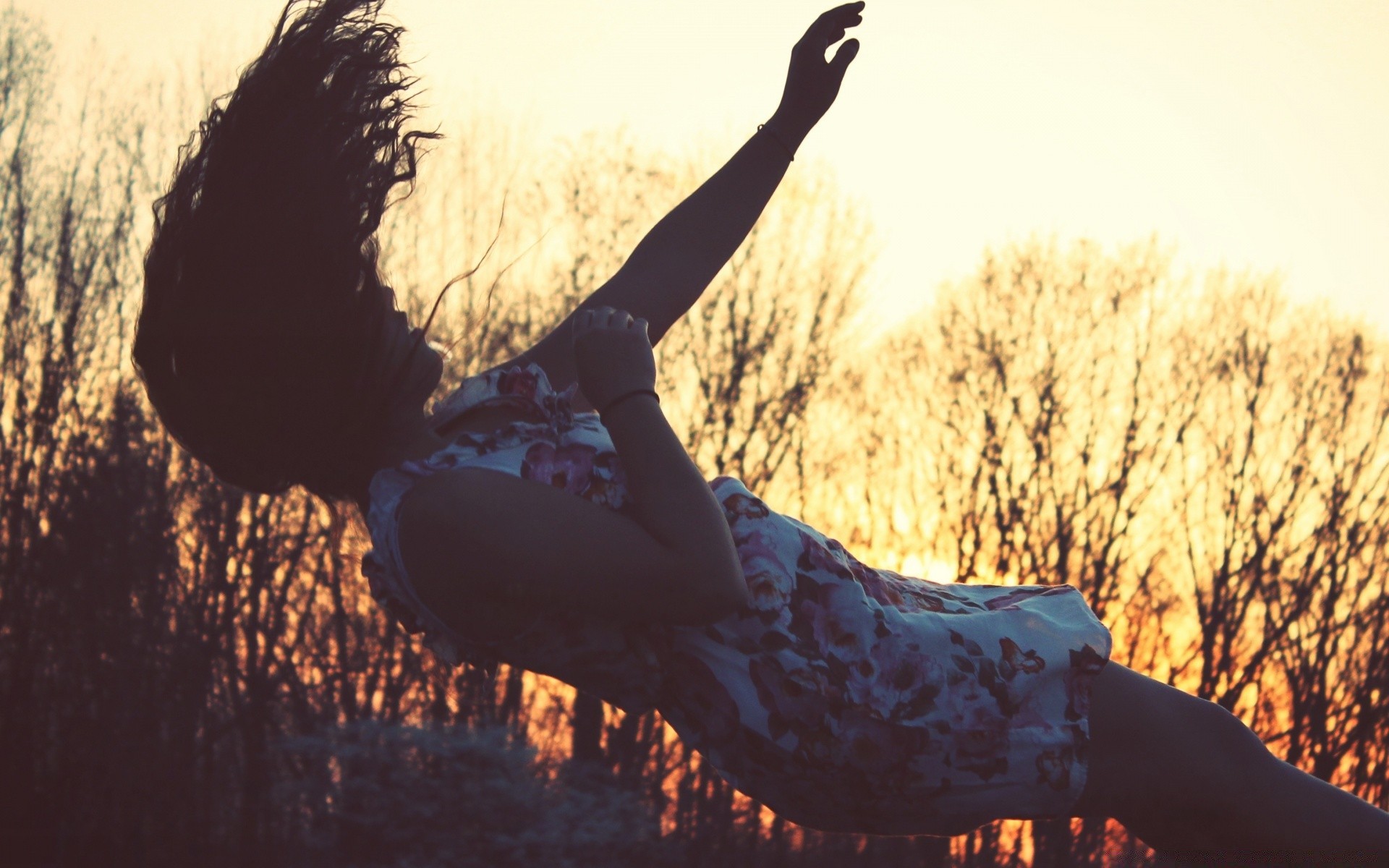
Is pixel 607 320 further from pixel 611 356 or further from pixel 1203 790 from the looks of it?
pixel 1203 790

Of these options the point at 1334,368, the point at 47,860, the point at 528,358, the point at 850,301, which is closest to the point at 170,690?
the point at 47,860

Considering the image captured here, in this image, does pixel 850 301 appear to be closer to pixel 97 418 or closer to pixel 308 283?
pixel 97 418

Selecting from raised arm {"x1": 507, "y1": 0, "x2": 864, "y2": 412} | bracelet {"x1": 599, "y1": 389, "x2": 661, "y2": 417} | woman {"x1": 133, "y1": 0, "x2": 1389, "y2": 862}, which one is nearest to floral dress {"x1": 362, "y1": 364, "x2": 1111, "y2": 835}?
woman {"x1": 133, "y1": 0, "x2": 1389, "y2": 862}

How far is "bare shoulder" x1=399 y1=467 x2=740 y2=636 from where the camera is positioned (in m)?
1.11

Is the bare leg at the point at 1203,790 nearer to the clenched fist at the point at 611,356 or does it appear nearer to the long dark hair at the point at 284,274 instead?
the clenched fist at the point at 611,356

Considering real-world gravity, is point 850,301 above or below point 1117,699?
above

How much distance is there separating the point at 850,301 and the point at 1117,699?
2147 centimetres

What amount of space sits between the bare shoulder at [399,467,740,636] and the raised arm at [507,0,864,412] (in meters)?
0.49

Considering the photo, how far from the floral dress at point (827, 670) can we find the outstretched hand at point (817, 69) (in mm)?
622

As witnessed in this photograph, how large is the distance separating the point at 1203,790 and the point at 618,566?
68cm

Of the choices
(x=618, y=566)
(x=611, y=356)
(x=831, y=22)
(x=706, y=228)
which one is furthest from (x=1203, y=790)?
(x=831, y=22)

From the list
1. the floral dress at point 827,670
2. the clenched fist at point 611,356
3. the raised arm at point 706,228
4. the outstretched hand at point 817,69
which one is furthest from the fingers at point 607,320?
the outstretched hand at point 817,69

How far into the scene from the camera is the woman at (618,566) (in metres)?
1.13

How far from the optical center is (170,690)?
18031 millimetres
